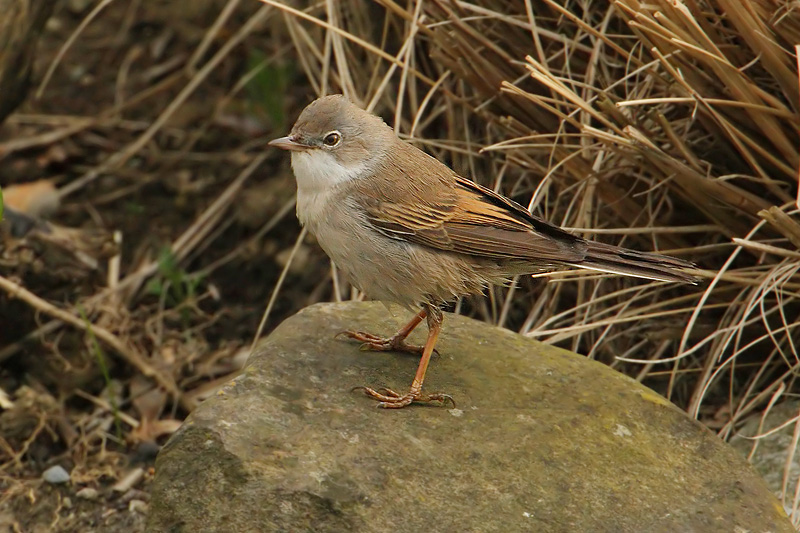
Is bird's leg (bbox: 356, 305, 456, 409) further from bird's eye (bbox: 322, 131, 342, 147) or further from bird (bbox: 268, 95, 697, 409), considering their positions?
bird's eye (bbox: 322, 131, 342, 147)

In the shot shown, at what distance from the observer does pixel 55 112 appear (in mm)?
7156

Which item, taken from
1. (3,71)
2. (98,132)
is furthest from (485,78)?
(98,132)

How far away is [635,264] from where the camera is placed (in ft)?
12.2

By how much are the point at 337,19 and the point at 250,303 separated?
71.2 inches

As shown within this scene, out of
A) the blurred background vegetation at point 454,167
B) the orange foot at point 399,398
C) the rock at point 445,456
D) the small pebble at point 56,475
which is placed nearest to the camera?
the rock at point 445,456

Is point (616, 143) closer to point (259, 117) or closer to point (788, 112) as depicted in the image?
point (788, 112)

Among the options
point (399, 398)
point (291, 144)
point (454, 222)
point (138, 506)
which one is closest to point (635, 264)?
point (454, 222)

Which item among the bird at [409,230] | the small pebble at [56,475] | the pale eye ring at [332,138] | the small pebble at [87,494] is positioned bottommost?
the small pebble at [87,494]

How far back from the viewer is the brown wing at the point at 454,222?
3873 millimetres

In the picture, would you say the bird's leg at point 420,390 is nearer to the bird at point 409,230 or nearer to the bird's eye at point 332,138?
the bird at point 409,230

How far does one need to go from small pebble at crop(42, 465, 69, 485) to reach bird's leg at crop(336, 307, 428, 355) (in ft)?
5.39

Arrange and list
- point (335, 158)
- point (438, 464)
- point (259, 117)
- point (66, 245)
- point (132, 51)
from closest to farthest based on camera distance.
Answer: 1. point (438, 464)
2. point (335, 158)
3. point (66, 245)
4. point (259, 117)
5. point (132, 51)

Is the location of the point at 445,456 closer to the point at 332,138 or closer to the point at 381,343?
the point at 381,343

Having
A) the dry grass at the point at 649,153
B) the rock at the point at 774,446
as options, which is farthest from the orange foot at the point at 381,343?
the rock at the point at 774,446
